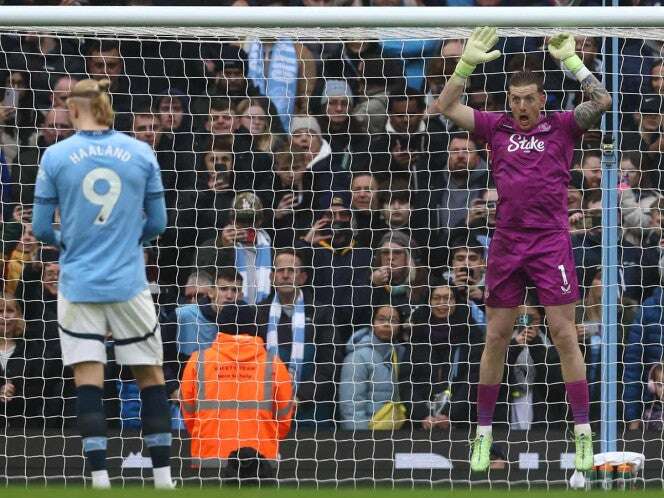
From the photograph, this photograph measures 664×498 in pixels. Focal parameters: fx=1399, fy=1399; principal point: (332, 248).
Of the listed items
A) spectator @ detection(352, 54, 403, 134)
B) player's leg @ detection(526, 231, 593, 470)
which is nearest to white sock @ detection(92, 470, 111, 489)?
player's leg @ detection(526, 231, 593, 470)

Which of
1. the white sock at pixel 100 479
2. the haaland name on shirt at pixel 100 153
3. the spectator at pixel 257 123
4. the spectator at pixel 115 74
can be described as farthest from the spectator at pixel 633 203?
the white sock at pixel 100 479

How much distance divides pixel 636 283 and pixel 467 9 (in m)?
2.44

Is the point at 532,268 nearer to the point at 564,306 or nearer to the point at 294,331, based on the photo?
the point at 564,306

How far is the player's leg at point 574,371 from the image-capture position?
24.6 ft

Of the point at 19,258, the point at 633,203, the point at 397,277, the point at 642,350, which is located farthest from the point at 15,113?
the point at 642,350

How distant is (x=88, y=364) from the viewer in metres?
6.35

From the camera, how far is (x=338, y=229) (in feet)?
31.0

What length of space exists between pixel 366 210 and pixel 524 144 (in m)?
2.11

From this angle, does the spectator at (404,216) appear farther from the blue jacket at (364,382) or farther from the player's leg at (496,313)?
the player's leg at (496,313)

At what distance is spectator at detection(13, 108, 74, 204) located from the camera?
31.2ft

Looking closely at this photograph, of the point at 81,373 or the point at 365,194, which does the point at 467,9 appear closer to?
the point at 365,194

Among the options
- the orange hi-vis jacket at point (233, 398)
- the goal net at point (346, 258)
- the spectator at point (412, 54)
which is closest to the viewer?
the orange hi-vis jacket at point (233, 398)

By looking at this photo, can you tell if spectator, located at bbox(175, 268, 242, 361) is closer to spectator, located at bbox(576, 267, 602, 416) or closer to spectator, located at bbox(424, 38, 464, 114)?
spectator, located at bbox(424, 38, 464, 114)

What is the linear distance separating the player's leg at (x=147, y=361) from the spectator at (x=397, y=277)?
3.11 m
